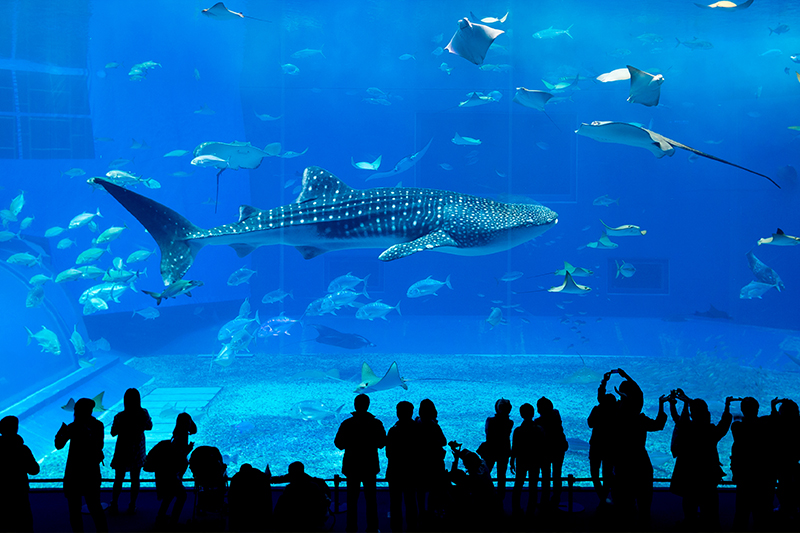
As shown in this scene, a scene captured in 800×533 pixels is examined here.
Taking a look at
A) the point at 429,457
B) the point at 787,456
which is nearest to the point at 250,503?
the point at 429,457

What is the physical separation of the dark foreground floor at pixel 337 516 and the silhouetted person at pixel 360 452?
0.20 meters

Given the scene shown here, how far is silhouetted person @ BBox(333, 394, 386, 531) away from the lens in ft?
9.00

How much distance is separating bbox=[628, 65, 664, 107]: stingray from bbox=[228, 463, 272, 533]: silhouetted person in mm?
4322

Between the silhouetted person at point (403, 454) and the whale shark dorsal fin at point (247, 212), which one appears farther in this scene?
the whale shark dorsal fin at point (247, 212)

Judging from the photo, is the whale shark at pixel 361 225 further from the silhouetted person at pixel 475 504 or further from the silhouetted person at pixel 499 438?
the silhouetted person at pixel 475 504

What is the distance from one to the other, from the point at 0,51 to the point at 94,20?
3.35m

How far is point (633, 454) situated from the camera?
9.21 feet

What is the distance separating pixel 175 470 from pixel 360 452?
111cm

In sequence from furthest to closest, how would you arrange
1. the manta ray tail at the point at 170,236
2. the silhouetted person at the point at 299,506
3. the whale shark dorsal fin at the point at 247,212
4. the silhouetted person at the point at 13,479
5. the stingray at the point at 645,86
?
the whale shark dorsal fin at the point at 247,212, the manta ray tail at the point at 170,236, the stingray at the point at 645,86, the silhouetted person at the point at 13,479, the silhouetted person at the point at 299,506

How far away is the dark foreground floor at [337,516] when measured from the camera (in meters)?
2.83

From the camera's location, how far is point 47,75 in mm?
14453

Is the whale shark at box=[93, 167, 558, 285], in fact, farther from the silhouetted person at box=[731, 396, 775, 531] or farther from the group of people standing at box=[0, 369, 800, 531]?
the silhouetted person at box=[731, 396, 775, 531]

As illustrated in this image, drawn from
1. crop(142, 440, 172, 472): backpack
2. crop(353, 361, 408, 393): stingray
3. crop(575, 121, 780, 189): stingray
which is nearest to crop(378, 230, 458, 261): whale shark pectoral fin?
crop(353, 361, 408, 393): stingray

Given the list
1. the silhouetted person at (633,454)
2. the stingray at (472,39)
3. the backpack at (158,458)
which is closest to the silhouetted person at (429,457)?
the silhouetted person at (633,454)
